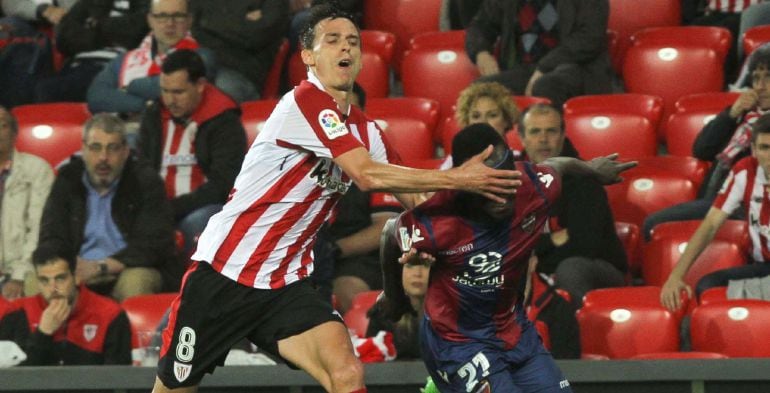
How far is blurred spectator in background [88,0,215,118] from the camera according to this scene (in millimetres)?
8562

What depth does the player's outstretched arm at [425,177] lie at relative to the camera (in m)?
4.45

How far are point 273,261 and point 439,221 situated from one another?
2.17ft

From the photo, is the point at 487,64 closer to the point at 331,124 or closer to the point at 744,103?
the point at 744,103

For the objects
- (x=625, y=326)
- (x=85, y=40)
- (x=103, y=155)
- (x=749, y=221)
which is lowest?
(x=625, y=326)

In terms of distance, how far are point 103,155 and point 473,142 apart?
3003 millimetres

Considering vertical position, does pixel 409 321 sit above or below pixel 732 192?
below

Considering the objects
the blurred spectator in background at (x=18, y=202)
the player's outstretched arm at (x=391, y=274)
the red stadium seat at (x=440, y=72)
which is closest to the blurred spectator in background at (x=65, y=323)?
the blurred spectator in background at (x=18, y=202)

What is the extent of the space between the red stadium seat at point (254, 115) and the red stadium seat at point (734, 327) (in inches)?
120

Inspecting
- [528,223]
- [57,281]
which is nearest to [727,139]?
[528,223]

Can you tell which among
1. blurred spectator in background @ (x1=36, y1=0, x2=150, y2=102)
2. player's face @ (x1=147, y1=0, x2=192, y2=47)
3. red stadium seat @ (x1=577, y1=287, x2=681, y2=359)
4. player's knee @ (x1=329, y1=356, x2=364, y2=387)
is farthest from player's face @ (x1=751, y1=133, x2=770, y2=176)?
blurred spectator in background @ (x1=36, y1=0, x2=150, y2=102)

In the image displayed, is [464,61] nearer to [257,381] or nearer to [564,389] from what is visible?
[257,381]

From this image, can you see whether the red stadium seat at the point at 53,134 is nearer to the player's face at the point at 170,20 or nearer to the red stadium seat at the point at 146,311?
the player's face at the point at 170,20

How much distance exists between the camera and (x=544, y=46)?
8.59 m

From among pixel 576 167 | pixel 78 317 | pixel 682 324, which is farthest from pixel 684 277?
pixel 78 317
